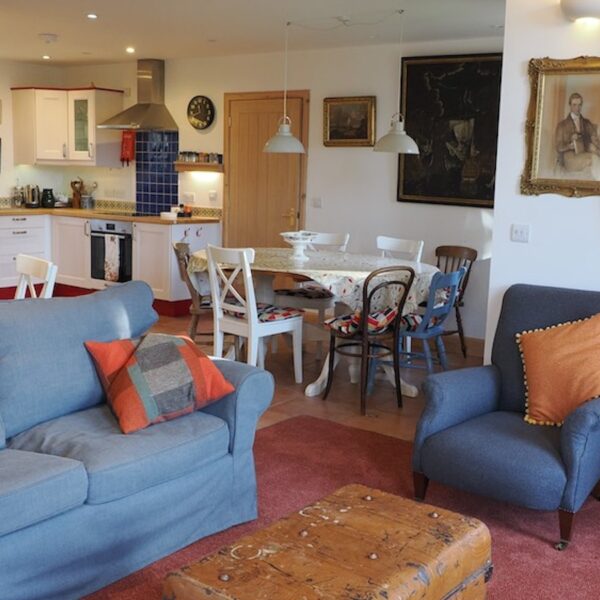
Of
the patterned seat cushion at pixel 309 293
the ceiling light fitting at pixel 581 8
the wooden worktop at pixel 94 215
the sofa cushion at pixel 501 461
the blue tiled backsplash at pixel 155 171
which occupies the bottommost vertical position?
the sofa cushion at pixel 501 461

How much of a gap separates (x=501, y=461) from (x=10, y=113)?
7.39m

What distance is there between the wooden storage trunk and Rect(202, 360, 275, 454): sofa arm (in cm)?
68

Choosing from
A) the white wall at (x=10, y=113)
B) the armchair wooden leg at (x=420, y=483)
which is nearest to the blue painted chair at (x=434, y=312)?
the armchair wooden leg at (x=420, y=483)

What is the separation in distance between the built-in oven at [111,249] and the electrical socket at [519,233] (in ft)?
15.4

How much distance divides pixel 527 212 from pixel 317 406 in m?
1.78

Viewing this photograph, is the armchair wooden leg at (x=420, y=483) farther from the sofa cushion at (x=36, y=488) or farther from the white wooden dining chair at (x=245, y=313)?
the white wooden dining chair at (x=245, y=313)

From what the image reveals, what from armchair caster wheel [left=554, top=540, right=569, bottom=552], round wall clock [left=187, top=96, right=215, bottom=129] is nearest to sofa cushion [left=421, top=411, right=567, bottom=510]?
armchair caster wheel [left=554, top=540, right=569, bottom=552]

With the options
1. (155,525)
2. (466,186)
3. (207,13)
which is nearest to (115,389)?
(155,525)

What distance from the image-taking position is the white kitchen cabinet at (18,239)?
8.35m

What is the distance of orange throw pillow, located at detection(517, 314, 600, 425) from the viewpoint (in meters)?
3.44

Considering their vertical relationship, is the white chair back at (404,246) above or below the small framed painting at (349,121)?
below

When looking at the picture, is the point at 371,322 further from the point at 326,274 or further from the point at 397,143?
the point at 397,143

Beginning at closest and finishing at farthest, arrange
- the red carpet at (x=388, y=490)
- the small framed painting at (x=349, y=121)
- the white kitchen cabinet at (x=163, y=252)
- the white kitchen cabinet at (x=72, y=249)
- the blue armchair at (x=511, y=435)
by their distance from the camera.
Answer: the red carpet at (x=388, y=490) → the blue armchair at (x=511, y=435) → the small framed painting at (x=349, y=121) → the white kitchen cabinet at (x=163, y=252) → the white kitchen cabinet at (x=72, y=249)

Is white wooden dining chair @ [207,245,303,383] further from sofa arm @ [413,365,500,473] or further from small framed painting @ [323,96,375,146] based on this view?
small framed painting @ [323,96,375,146]
